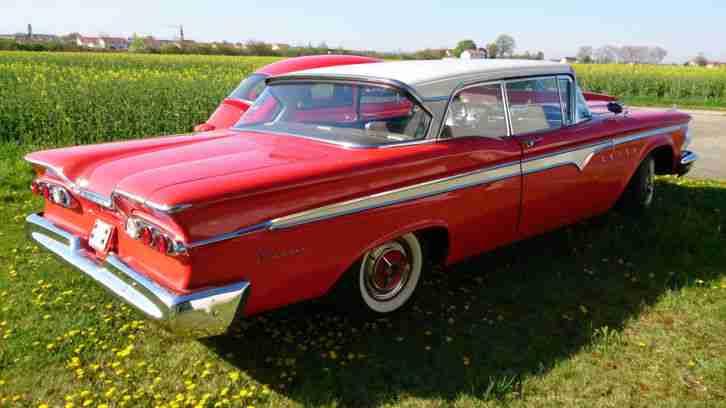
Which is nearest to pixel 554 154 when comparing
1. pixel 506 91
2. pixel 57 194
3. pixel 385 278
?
pixel 506 91

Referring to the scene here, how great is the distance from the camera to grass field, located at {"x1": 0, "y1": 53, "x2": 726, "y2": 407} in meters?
2.78

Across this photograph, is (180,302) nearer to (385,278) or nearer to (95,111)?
(385,278)

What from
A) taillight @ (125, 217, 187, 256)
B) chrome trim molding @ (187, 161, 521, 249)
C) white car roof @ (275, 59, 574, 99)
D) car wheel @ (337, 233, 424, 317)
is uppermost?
white car roof @ (275, 59, 574, 99)

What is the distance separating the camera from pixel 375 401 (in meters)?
2.71

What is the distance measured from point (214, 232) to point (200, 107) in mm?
8866

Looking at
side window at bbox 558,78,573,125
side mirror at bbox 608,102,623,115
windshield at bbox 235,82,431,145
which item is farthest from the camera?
side mirror at bbox 608,102,623,115


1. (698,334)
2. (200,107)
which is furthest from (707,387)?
(200,107)

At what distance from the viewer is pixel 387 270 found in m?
3.30

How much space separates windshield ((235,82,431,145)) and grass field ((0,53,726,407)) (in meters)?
0.99

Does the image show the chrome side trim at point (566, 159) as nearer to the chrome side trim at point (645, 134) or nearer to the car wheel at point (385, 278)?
the chrome side trim at point (645, 134)

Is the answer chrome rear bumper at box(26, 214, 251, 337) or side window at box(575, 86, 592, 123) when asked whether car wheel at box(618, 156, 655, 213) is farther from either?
chrome rear bumper at box(26, 214, 251, 337)

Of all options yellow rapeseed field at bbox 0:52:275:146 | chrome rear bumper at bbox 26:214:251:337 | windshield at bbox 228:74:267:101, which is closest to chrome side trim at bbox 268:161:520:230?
chrome rear bumper at bbox 26:214:251:337

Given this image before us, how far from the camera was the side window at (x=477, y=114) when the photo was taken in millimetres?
3465

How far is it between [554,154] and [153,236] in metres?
2.59
